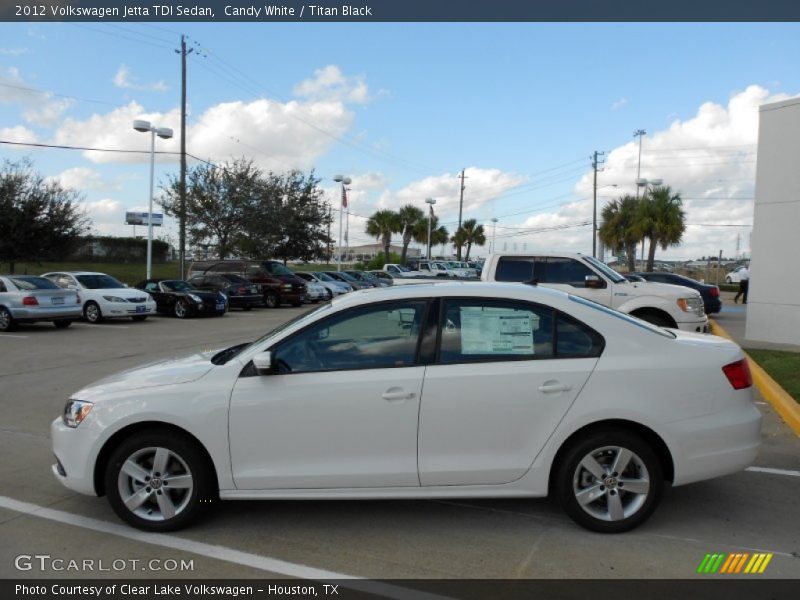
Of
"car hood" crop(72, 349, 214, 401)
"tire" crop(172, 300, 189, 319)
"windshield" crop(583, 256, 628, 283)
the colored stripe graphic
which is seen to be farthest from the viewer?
"tire" crop(172, 300, 189, 319)

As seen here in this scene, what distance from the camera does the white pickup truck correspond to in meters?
11.7

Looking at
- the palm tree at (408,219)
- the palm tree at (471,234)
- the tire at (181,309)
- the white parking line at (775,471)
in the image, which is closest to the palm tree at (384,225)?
the palm tree at (408,219)

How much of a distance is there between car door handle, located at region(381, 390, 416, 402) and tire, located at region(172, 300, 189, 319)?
63.2 ft

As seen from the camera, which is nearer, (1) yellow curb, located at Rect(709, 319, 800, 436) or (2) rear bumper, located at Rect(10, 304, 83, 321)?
→ (1) yellow curb, located at Rect(709, 319, 800, 436)

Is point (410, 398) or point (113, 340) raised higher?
point (410, 398)

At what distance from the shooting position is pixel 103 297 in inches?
772

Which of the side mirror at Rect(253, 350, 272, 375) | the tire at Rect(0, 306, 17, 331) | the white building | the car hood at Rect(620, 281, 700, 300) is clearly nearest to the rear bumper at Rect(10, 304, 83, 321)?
the tire at Rect(0, 306, 17, 331)

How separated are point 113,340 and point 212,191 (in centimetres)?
2065

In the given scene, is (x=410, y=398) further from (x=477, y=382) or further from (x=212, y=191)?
(x=212, y=191)

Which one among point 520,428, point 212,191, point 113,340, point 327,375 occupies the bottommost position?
point 113,340

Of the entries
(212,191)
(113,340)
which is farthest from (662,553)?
(212,191)

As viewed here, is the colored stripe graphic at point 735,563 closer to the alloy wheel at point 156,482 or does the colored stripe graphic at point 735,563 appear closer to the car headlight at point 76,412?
the alloy wheel at point 156,482

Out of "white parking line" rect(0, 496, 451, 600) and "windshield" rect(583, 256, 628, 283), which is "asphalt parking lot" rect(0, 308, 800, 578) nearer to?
"white parking line" rect(0, 496, 451, 600)

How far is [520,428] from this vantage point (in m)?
4.27
